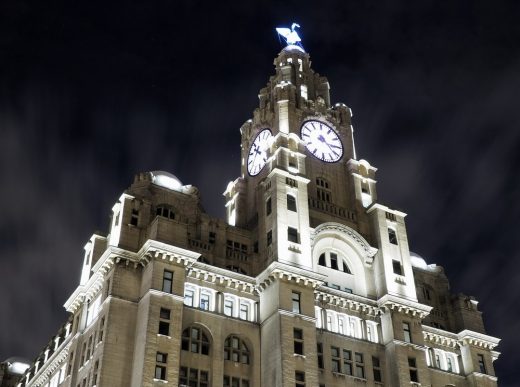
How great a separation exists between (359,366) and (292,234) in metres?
15.8

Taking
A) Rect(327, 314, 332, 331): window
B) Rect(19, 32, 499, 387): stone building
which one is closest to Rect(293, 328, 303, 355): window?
Rect(19, 32, 499, 387): stone building

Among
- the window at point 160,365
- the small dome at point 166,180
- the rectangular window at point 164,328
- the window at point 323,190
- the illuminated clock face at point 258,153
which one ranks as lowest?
the window at point 160,365

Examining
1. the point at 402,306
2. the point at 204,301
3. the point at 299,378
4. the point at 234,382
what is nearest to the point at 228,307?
the point at 204,301

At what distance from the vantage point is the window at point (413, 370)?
247 feet

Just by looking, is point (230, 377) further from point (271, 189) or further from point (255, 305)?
point (271, 189)

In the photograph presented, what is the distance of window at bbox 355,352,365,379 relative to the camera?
2936 inches

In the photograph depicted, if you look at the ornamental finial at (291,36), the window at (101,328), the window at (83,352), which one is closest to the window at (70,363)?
the window at (83,352)

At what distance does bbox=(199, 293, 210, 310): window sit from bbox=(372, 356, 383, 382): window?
64.0ft

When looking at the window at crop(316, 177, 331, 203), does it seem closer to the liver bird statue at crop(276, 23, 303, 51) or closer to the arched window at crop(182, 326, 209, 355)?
the arched window at crop(182, 326, 209, 355)

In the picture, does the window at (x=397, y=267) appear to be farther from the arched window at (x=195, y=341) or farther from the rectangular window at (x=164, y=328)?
the rectangular window at (x=164, y=328)

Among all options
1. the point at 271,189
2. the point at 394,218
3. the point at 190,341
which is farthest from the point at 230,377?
the point at 394,218

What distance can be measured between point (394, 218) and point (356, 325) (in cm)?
1655

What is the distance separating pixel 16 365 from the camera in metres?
117

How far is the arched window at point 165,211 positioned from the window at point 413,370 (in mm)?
30589
